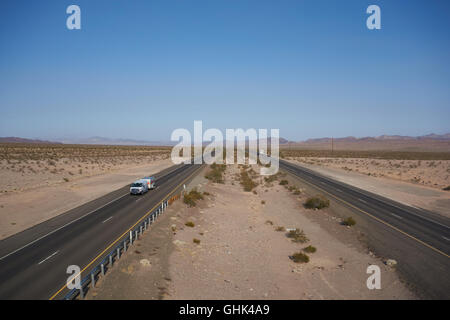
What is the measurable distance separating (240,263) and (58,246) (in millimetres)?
11445

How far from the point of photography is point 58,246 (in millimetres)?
16578

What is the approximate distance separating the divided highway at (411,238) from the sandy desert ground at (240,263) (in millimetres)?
1079

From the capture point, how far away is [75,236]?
1841cm

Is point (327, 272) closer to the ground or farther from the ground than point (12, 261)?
closer to the ground

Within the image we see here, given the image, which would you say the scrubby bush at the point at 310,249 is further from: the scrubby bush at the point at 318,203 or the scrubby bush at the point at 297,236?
the scrubby bush at the point at 318,203

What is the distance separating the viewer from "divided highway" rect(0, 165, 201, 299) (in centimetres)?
1197

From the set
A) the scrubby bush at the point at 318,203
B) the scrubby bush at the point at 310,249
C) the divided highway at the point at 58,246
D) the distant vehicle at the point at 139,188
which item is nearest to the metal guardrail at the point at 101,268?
the divided highway at the point at 58,246

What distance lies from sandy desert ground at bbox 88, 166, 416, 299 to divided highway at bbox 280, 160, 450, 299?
1.08 meters

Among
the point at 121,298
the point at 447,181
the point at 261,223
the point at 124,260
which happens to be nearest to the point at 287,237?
the point at 261,223

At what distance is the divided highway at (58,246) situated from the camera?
1197 cm

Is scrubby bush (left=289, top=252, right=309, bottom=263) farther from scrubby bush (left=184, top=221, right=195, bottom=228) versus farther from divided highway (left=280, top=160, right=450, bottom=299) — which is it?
scrubby bush (left=184, top=221, right=195, bottom=228)

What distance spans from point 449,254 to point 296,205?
1598 centimetres

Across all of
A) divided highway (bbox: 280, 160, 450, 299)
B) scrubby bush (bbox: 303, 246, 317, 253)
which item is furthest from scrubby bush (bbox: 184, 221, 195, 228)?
divided highway (bbox: 280, 160, 450, 299)
